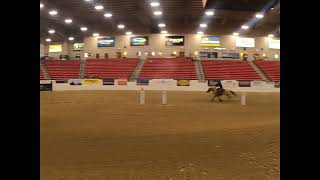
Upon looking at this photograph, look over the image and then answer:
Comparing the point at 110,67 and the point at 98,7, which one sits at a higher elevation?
the point at 98,7

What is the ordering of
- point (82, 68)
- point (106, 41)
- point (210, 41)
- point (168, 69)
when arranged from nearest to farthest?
point (168, 69)
point (82, 68)
point (210, 41)
point (106, 41)

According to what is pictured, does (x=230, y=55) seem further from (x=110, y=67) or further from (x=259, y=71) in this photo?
(x=110, y=67)

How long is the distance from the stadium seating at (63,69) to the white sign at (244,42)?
2013cm

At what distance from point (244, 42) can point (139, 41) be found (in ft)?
43.9

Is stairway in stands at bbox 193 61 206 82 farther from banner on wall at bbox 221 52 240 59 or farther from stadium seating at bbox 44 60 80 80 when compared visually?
stadium seating at bbox 44 60 80 80

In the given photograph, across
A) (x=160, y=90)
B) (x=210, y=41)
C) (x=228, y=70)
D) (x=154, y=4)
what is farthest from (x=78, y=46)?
(x=160, y=90)

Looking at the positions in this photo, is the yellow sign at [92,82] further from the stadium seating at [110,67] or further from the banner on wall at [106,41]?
the banner on wall at [106,41]

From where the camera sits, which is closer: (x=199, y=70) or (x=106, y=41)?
(x=199, y=70)

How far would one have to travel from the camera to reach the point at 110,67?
35031mm
